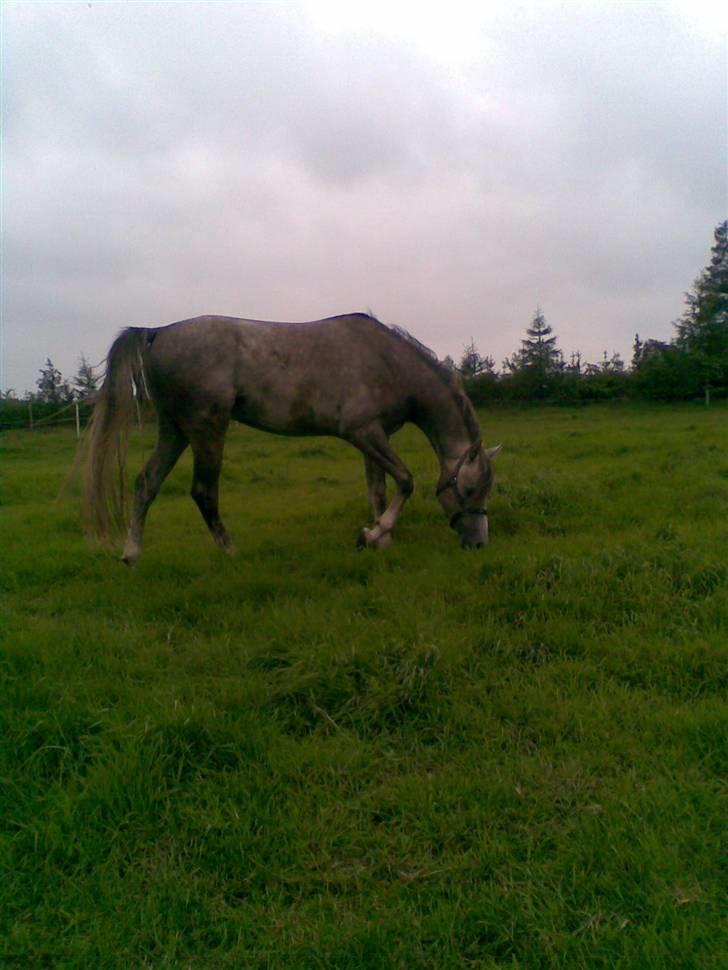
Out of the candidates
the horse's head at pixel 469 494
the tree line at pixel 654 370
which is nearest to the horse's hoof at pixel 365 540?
the horse's head at pixel 469 494

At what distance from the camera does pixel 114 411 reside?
5539 millimetres

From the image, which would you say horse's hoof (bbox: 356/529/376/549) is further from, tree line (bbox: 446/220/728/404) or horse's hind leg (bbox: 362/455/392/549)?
tree line (bbox: 446/220/728/404)

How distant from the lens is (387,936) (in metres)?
1.96

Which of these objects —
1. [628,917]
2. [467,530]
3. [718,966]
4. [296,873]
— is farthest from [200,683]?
[467,530]

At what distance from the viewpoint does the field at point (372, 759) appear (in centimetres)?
200

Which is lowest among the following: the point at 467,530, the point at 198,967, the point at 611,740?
the point at 198,967

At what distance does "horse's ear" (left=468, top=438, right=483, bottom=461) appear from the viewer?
5.90m

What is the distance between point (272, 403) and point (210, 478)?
84cm

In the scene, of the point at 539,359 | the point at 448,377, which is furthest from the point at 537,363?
the point at 448,377

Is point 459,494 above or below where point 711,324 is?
below

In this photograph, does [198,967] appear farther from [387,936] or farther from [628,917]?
[628,917]

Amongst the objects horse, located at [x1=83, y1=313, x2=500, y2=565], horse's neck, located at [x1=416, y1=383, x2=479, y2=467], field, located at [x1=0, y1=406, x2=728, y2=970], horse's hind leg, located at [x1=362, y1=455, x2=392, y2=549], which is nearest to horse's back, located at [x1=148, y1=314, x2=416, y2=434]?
horse, located at [x1=83, y1=313, x2=500, y2=565]

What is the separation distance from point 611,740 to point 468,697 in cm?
69

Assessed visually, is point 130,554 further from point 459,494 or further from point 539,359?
point 539,359
